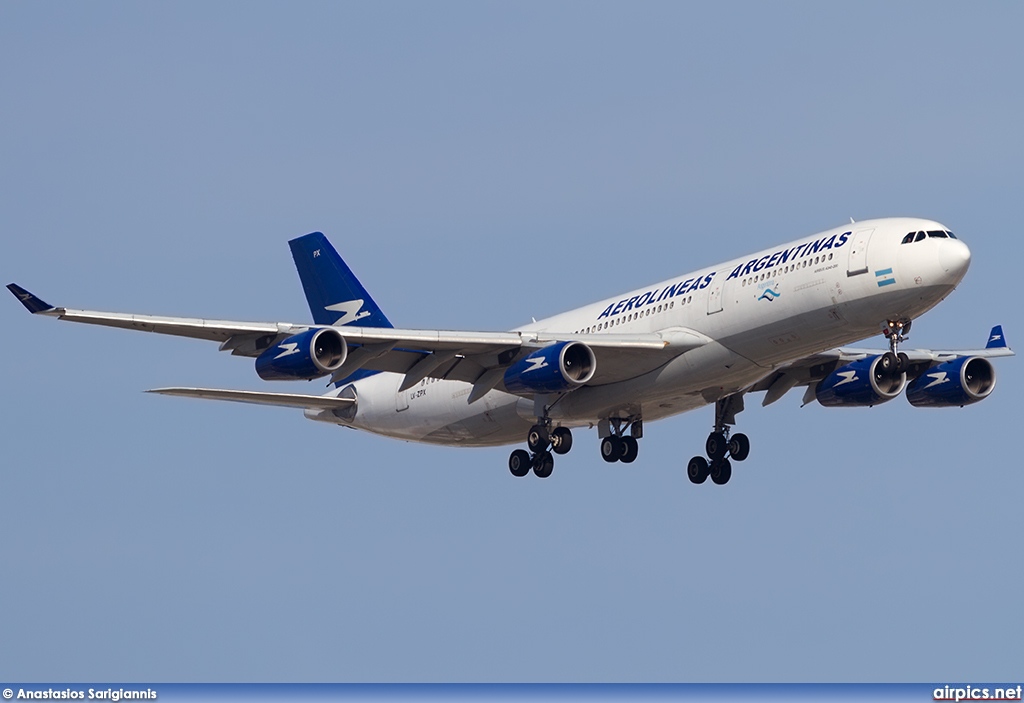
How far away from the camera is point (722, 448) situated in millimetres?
60344

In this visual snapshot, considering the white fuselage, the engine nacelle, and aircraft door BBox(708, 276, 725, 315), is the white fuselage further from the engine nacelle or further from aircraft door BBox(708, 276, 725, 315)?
the engine nacelle

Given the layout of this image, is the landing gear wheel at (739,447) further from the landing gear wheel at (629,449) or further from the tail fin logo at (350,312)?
→ the tail fin logo at (350,312)

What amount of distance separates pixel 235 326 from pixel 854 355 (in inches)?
794

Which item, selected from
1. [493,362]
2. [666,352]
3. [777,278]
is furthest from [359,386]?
[777,278]

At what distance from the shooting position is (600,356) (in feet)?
181

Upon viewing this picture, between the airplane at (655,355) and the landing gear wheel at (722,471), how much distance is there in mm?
72

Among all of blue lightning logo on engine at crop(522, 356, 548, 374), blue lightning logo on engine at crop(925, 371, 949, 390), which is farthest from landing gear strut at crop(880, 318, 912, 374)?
blue lightning logo on engine at crop(522, 356, 548, 374)

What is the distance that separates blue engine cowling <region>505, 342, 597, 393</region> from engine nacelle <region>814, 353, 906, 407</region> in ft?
29.7

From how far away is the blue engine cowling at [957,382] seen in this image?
59.4 m

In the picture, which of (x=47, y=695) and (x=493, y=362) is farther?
(x=493, y=362)

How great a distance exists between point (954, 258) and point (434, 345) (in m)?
14.8

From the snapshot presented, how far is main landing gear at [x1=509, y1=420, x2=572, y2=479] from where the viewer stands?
5816 cm

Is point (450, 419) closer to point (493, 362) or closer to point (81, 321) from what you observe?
point (493, 362)

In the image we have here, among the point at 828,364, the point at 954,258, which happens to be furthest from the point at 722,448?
the point at 954,258
